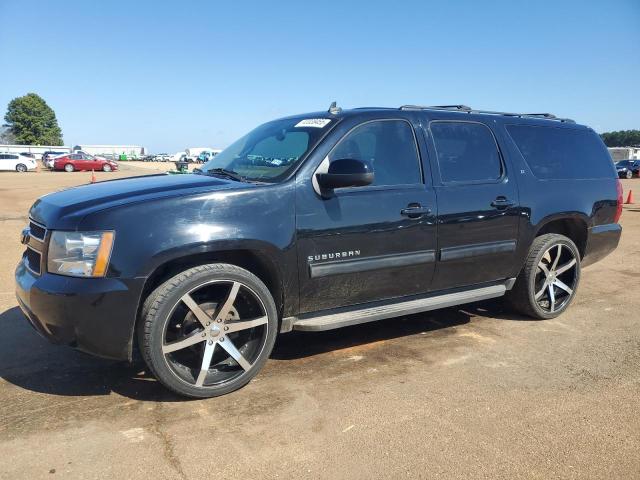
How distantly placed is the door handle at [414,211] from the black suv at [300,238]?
0.01m

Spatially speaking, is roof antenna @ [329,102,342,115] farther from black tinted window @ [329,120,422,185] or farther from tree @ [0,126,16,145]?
tree @ [0,126,16,145]

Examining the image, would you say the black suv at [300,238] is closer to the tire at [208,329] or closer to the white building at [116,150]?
the tire at [208,329]

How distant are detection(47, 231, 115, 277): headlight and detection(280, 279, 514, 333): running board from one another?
1264 millimetres

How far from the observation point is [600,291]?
598 centimetres

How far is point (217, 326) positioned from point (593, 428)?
2.27m

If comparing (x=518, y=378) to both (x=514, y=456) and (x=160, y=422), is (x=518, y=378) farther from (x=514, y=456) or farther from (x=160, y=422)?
(x=160, y=422)

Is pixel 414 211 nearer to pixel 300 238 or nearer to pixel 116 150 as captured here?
pixel 300 238

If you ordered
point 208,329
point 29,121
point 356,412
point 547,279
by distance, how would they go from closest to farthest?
1. point 356,412
2. point 208,329
3. point 547,279
4. point 29,121

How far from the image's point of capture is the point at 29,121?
95438 mm

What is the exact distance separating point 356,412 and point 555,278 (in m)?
2.87

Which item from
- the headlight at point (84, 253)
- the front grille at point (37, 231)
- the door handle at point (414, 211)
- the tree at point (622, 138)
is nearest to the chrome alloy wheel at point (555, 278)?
the door handle at point (414, 211)

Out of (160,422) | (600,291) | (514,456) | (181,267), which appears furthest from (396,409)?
(600,291)

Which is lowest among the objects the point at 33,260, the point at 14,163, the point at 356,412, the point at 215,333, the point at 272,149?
the point at 14,163

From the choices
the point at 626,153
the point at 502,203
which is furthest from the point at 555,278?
the point at 626,153
